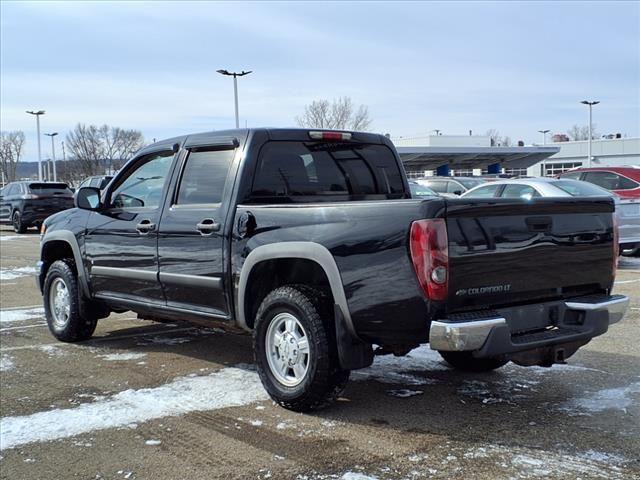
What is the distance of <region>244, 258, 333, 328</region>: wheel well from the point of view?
4.77 metres

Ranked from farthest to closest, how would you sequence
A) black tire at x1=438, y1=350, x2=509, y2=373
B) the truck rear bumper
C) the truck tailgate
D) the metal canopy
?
the metal canopy, black tire at x1=438, y1=350, x2=509, y2=373, the truck tailgate, the truck rear bumper

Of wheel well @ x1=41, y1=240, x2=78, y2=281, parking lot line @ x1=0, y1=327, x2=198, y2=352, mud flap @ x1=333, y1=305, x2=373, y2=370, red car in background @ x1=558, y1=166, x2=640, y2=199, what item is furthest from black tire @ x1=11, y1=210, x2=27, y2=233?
mud flap @ x1=333, y1=305, x2=373, y2=370

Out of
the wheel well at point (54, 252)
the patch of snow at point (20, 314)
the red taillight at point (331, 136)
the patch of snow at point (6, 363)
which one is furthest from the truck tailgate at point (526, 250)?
the patch of snow at point (20, 314)

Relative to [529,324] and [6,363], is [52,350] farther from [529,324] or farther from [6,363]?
[529,324]

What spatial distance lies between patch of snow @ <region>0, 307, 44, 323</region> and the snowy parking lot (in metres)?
1.75

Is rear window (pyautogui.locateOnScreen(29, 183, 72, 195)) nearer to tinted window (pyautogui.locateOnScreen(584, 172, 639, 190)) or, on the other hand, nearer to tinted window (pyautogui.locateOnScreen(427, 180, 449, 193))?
tinted window (pyautogui.locateOnScreen(427, 180, 449, 193))

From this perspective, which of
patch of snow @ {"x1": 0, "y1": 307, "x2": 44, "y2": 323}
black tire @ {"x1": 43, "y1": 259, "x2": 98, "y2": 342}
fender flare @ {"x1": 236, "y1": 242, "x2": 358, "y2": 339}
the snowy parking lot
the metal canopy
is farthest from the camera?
the metal canopy

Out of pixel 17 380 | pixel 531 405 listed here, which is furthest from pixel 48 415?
pixel 531 405

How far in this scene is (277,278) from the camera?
5070mm

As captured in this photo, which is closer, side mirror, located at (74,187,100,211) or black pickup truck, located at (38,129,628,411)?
black pickup truck, located at (38,129,628,411)

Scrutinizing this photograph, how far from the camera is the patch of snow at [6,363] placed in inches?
233

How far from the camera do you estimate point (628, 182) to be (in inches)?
533

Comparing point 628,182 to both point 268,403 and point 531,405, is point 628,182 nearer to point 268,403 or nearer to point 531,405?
point 531,405

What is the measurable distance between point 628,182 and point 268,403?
11.1m
